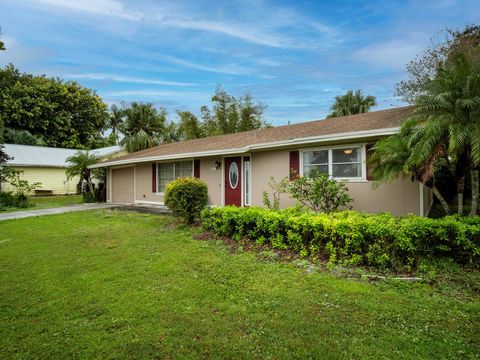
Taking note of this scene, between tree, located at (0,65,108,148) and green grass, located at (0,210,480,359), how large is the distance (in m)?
30.9

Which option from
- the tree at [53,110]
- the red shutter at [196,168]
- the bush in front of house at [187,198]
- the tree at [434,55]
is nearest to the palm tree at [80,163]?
the red shutter at [196,168]

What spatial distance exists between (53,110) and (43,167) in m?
12.7

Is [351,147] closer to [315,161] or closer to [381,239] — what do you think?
[315,161]

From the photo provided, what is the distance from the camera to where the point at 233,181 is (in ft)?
39.0

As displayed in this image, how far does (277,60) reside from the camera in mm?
16141

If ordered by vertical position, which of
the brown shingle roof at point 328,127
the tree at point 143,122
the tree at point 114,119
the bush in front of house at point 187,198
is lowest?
the bush in front of house at point 187,198

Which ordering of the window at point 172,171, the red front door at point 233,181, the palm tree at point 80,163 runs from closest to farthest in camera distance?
the red front door at point 233,181 → the window at point 172,171 → the palm tree at point 80,163

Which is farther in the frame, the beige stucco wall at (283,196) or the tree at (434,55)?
the tree at (434,55)

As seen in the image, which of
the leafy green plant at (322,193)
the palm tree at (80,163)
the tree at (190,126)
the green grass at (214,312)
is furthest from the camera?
the tree at (190,126)

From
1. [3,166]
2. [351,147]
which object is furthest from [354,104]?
[3,166]

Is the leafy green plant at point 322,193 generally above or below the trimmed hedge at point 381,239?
above

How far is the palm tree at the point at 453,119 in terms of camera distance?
205 inches

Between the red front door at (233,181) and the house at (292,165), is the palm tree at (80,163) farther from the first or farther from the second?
the red front door at (233,181)

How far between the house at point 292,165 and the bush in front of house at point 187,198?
2596 mm
